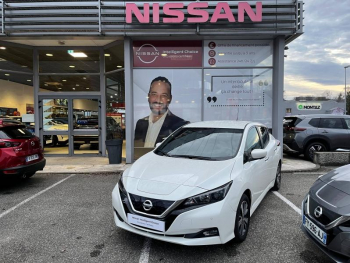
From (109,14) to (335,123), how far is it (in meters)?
8.53

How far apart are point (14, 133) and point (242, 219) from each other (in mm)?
5103

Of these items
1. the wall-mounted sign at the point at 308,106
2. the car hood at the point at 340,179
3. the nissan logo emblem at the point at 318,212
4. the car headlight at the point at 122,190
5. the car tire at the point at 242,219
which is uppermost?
the wall-mounted sign at the point at 308,106

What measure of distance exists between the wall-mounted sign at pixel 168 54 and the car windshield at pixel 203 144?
496 cm

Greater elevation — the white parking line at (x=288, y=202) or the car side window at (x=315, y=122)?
the car side window at (x=315, y=122)

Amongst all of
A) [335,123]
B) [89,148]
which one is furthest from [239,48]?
[89,148]

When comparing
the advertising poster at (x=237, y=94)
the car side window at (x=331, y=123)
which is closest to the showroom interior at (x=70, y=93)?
the advertising poster at (x=237, y=94)

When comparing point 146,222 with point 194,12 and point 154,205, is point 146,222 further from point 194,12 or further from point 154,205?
point 194,12

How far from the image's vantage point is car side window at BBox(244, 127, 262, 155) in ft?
12.7

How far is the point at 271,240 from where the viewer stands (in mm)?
3336

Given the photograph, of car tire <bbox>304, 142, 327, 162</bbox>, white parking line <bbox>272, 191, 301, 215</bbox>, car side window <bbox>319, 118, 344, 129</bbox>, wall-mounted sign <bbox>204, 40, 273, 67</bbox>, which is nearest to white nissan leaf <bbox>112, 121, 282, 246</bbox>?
white parking line <bbox>272, 191, 301, 215</bbox>

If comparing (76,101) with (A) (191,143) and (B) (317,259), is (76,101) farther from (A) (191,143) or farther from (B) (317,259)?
(B) (317,259)

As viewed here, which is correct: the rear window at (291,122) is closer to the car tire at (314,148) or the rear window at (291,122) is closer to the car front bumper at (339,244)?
the car tire at (314,148)

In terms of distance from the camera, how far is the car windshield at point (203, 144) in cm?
376

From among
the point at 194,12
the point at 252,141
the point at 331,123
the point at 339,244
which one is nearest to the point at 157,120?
the point at 194,12
